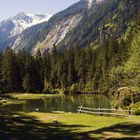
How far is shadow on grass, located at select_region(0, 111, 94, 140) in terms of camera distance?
36925 mm

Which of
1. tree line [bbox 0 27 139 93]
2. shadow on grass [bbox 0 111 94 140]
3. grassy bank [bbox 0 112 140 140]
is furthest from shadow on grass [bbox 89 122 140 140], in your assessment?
tree line [bbox 0 27 139 93]

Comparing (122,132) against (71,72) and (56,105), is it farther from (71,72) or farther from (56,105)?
(71,72)

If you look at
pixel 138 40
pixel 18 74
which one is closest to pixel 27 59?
pixel 18 74

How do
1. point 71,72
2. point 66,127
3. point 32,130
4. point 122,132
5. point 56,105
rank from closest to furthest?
point 122,132 → point 32,130 → point 66,127 → point 56,105 → point 71,72

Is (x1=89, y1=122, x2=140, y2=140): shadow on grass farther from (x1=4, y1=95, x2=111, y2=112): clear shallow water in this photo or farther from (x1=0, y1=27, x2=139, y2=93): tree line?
(x1=0, y1=27, x2=139, y2=93): tree line

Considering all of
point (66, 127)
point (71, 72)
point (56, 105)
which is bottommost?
point (66, 127)

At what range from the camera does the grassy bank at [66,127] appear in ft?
111

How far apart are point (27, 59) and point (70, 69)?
74.8ft

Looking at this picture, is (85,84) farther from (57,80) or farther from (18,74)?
(18,74)

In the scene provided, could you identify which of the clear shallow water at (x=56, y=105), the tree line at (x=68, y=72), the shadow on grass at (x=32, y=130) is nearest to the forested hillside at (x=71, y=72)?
the tree line at (x=68, y=72)

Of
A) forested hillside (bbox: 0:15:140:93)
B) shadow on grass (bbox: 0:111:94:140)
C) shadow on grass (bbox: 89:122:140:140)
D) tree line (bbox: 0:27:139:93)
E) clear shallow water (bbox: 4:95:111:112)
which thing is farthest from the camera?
tree line (bbox: 0:27:139:93)

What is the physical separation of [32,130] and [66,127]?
4.70m

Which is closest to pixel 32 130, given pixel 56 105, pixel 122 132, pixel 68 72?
pixel 122 132

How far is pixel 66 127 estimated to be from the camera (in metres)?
47.2
